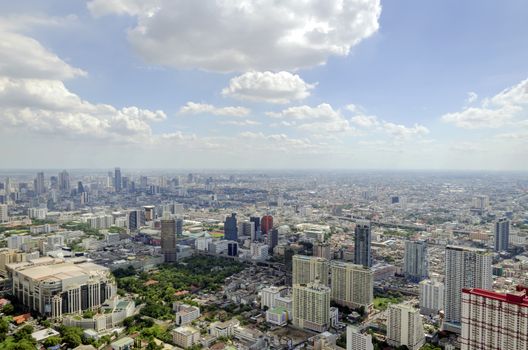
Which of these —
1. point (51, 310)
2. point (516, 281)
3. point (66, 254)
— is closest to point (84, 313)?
point (51, 310)

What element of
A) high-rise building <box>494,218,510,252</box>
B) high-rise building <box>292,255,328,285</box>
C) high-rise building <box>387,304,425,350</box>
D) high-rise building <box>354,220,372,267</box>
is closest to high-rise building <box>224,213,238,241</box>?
high-rise building <box>354,220,372,267</box>

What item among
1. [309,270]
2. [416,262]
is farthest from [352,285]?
[416,262]

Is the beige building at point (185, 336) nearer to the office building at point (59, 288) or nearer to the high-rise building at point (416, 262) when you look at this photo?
the office building at point (59, 288)

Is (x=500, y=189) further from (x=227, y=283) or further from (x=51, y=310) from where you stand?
(x=51, y=310)

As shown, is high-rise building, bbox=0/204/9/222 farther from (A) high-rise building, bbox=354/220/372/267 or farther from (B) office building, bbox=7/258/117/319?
(A) high-rise building, bbox=354/220/372/267

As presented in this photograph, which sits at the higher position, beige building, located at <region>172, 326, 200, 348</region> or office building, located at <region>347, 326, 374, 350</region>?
office building, located at <region>347, 326, 374, 350</region>

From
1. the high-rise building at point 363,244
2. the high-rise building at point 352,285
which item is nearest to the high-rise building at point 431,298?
the high-rise building at point 352,285

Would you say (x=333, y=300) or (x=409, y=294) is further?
(x=409, y=294)
